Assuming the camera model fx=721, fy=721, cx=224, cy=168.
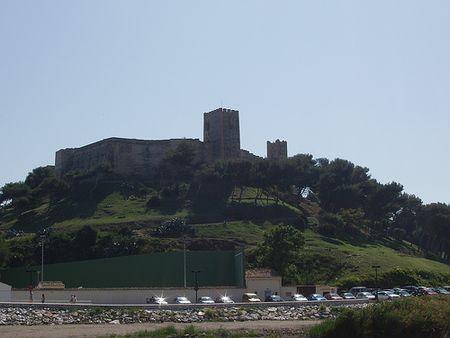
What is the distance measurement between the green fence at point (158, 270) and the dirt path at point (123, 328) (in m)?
25.6

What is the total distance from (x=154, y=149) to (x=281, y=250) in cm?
6454

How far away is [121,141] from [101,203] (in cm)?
2013

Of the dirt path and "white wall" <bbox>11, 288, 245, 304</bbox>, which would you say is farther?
"white wall" <bbox>11, 288, 245, 304</bbox>

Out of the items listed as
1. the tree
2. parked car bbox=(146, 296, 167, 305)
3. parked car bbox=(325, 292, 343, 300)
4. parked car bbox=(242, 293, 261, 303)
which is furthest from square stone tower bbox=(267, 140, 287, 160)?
parked car bbox=(146, 296, 167, 305)

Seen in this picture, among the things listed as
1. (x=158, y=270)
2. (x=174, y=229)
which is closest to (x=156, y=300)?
(x=158, y=270)

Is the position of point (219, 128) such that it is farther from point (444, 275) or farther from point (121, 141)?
point (444, 275)

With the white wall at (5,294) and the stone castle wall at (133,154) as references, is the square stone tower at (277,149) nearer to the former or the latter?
the stone castle wall at (133,154)

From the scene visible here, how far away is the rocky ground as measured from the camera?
40250 millimetres

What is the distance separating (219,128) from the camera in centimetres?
13412

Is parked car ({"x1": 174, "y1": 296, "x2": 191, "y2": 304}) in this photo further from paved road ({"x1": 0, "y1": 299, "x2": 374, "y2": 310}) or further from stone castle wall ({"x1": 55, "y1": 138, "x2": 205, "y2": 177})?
stone castle wall ({"x1": 55, "y1": 138, "x2": 205, "y2": 177})

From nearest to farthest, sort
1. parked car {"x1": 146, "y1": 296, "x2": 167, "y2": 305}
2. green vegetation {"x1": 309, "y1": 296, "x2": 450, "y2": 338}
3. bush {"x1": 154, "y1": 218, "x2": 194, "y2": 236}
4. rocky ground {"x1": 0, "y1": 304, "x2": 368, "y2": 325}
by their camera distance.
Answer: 1. green vegetation {"x1": 309, "y1": 296, "x2": 450, "y2": 338}
2. rocky ground {"x1": 0, "y1": 304, "x2": 368, "y2": 325}
3. parked car {"x1": 146, "y1": 296, "x2": 167, "y2": 305}
4. bush {"x1": 154, "y1": 218, "x2": 194, "y2": 236}

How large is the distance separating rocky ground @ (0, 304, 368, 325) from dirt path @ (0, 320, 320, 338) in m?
1.46

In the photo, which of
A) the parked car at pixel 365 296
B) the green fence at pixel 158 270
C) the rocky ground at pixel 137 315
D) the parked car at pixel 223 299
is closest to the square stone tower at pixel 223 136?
the green fence at pixel 158 270

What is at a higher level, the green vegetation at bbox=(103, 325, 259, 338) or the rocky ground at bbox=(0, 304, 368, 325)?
the rocky ground at bbox=(0, 304, 368, 325)
